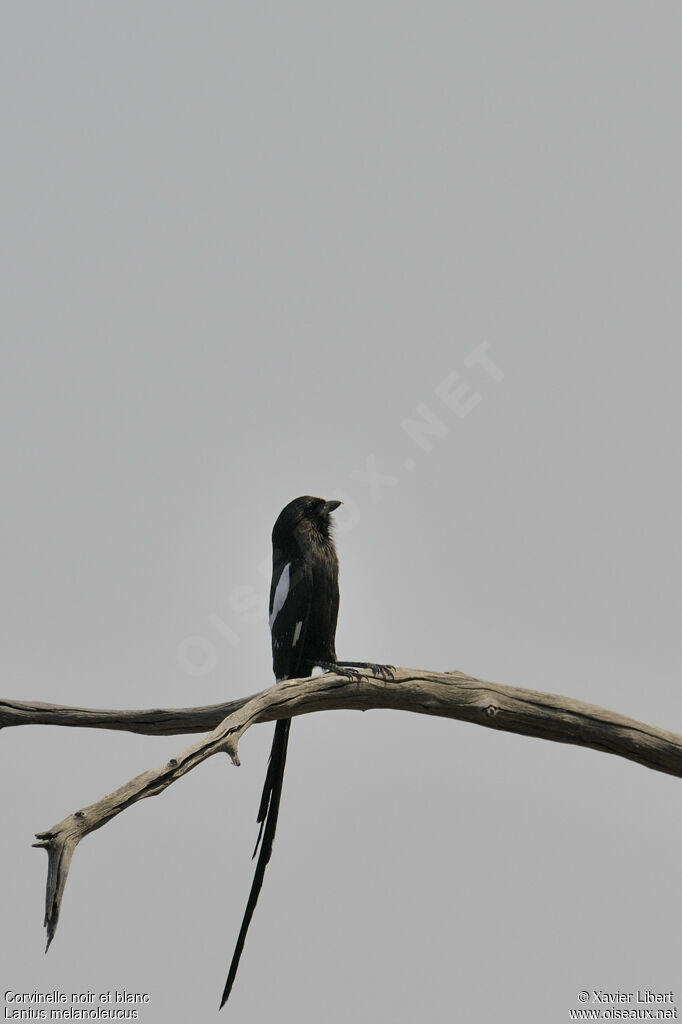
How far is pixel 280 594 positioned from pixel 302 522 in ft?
1.23

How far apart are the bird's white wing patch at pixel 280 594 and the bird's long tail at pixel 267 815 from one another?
0.61m

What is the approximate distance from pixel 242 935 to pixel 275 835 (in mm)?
412

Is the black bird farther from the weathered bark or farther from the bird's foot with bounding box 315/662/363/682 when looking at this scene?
the weathered bark

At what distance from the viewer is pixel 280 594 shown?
4.98 metres

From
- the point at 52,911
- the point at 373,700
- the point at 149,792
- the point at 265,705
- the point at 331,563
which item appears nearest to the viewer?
the point at 52,911

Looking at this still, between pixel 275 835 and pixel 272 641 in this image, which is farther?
pixel 272 641

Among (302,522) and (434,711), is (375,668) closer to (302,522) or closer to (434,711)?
(434,711)

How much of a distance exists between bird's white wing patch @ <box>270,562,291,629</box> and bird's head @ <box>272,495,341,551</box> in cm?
14

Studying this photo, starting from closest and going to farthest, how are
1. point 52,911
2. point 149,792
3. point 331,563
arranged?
point 52,911
point 149,792
point 331,563

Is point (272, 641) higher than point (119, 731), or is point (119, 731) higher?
point (272, 641)

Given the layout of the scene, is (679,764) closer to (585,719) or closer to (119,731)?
(585,719)

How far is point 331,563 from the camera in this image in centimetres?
501

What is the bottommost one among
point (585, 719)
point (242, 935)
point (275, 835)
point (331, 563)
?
point (242, 935)

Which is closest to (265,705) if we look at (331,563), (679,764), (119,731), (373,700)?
(373,700)
